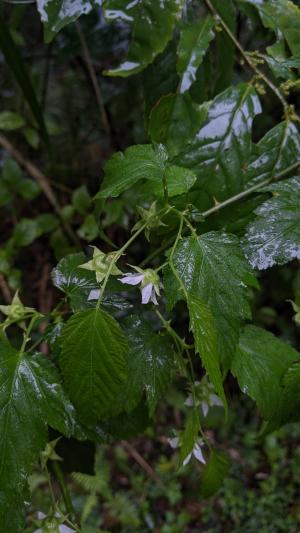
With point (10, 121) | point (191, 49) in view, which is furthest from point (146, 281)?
point (10, 121)

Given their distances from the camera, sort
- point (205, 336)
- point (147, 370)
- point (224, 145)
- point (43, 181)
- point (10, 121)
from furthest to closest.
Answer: point (43, 181), point (10, 121), point (224, 145), point (147, 370), point (205, 336)

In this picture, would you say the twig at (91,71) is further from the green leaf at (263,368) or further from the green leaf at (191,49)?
the green leaf at (263,368)

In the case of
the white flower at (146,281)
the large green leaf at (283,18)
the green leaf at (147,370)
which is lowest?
the green leaf at (147,370)

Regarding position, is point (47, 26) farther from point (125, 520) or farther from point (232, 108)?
point (125, 520)

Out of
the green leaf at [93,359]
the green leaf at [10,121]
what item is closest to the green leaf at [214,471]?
the green leaf at [93,359]

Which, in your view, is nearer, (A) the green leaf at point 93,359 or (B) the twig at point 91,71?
(A) the green leaf at point 93,359

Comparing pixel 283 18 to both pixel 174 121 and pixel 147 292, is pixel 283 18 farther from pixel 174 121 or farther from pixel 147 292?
pixel 147 292

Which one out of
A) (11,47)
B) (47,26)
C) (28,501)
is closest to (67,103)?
(11,47)
